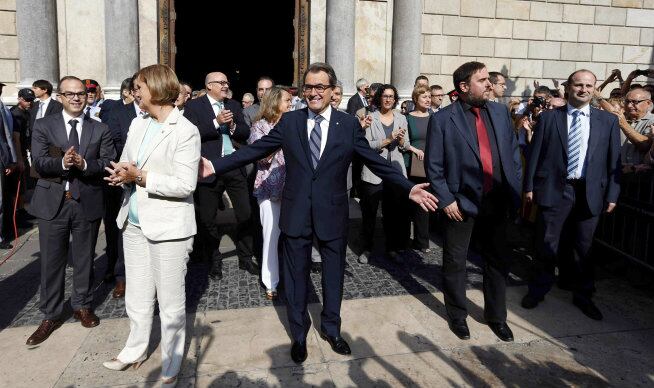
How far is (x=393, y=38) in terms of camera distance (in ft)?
32.8

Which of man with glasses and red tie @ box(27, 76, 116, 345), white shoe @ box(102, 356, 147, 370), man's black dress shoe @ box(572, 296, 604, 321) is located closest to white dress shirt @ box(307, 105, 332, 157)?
man with glasses and red tie @ box(27, 76, 116, 345)

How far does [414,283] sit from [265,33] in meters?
17.3

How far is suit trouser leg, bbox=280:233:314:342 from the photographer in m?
3.58

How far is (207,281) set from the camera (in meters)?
5.06

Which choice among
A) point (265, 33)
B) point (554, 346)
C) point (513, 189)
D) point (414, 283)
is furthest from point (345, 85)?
point (265, 33)

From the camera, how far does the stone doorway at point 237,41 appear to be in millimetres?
17656

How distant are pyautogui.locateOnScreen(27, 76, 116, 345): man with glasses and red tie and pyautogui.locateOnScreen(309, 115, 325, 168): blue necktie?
1.74 m

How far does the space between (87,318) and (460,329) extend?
297 cm

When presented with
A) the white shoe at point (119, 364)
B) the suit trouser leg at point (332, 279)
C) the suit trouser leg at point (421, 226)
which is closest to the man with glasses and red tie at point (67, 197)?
the white shoe at point (119, 364)

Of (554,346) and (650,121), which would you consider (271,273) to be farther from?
(650,121)

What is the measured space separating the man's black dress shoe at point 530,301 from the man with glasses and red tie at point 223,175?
2.66m

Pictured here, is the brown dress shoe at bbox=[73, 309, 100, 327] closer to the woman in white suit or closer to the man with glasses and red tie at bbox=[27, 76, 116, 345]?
the man with glasses and red tie at bbox=[27, 76, 116, 345]

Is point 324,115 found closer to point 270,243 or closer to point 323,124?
point 323,124

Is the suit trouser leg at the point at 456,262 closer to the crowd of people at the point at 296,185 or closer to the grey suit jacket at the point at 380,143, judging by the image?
the crowd of people at the point at 296,185
